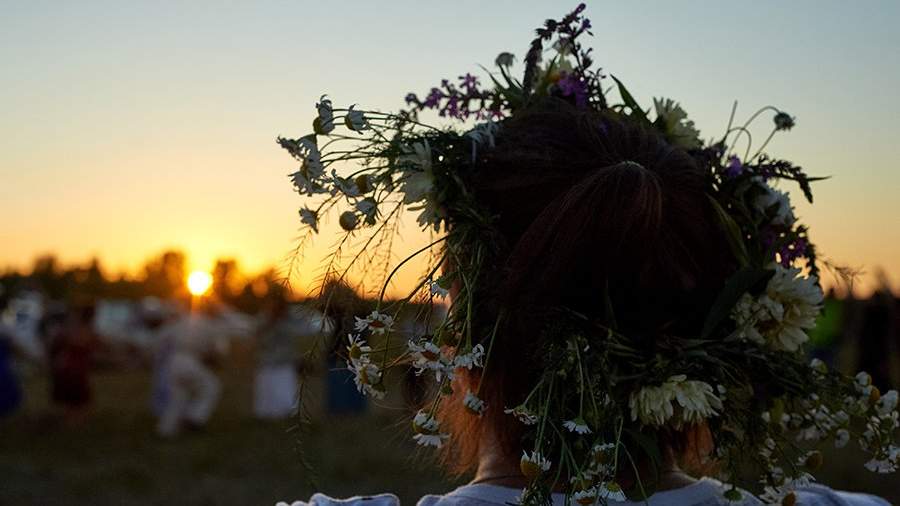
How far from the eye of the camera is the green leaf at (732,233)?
5.69 ft

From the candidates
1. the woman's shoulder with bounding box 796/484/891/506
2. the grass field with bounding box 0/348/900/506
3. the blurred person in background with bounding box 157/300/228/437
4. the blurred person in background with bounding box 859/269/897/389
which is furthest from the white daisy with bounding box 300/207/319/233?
the blurred person in background with bounding box 859/269/897/389

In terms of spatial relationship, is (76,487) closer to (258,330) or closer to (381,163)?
(258,330)

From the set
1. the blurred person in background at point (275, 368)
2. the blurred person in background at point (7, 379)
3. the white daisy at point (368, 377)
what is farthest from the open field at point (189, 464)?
the white daisy at point (368, 377)

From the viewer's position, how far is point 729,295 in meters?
1.60

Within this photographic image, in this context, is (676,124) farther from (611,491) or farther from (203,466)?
(203,466)

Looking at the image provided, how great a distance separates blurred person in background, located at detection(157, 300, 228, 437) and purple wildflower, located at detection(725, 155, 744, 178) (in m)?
Answer: 11.1

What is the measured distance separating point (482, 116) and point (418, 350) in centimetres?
57

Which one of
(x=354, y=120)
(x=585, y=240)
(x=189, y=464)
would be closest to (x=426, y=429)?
(x=585, y=240)

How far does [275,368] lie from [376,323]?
42.2 ft

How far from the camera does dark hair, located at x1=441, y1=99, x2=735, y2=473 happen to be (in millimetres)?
1485

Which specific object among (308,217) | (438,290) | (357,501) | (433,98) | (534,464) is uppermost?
(433,98)

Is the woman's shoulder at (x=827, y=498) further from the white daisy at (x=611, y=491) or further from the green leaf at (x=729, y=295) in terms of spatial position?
the white daisy at (x=611, y=491)

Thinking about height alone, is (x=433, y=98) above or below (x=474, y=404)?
above

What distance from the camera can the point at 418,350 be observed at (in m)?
1.48
